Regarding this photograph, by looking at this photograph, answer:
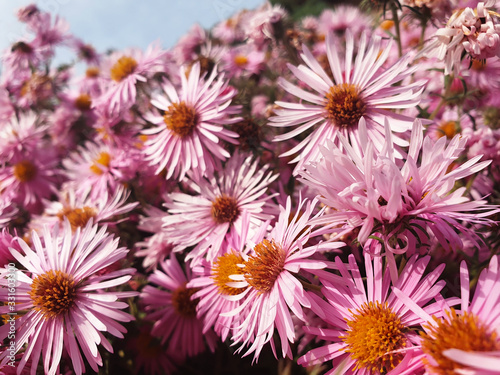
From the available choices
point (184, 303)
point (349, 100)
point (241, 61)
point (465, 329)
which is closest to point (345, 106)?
point (349, 100)

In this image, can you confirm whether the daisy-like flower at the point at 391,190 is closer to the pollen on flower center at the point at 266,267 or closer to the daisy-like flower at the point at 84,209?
the pollen on flower center at the point at 266,267

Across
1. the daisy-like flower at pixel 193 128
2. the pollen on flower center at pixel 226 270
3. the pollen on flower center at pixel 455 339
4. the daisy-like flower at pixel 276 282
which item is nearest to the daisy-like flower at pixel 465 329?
the pollen on flower center at pixel 455 339

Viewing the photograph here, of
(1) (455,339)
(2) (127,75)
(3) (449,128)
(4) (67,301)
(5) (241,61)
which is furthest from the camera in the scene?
(5) (241,61)

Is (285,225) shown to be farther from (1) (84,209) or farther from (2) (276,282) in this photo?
(1) (84,209)

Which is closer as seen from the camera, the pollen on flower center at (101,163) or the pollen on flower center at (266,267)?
the pollen on flower center at (266,267)

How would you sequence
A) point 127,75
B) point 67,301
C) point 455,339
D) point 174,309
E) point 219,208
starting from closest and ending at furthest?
point 455,339, point 67,301, point 219,208, point 174,309, point 127,75

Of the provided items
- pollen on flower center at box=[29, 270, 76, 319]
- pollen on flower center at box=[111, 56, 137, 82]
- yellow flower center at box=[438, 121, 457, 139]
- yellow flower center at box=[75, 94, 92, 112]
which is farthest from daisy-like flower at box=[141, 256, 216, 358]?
yellow flower center at box=[75, 94, 92, 112]

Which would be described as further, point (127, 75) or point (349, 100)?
point (127, 75)
